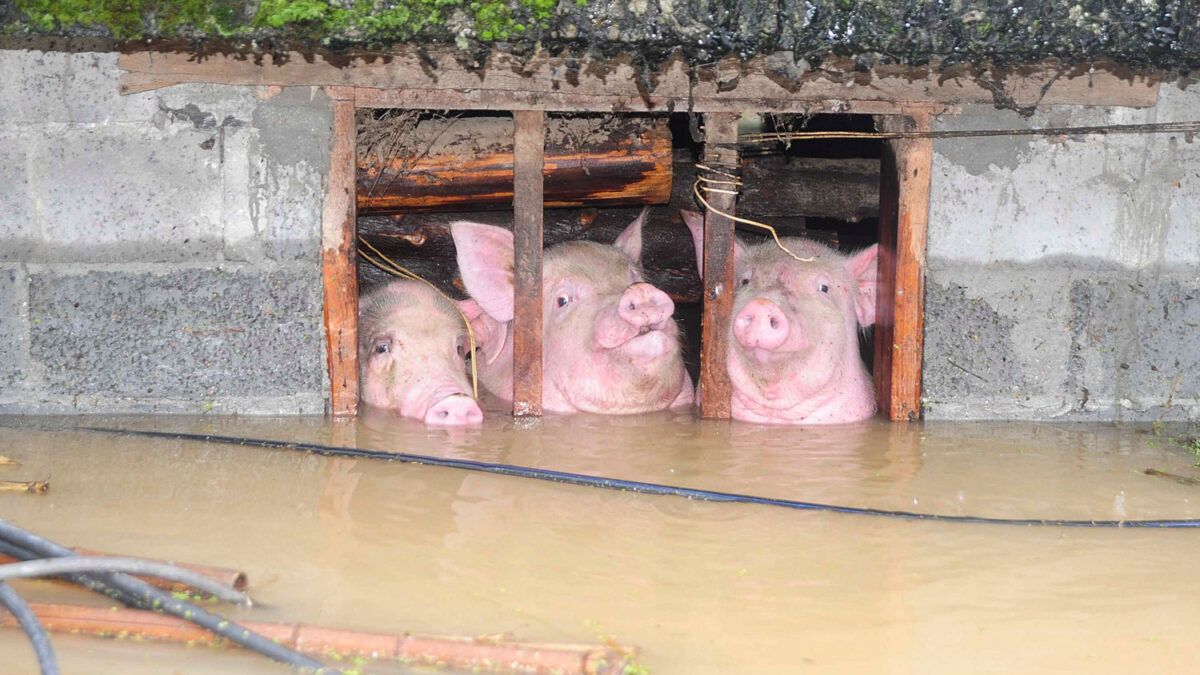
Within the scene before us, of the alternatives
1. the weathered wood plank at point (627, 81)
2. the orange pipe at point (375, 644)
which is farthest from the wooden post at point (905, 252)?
the orange pipe at point (375, 644)

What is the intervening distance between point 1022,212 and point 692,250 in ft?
6.47

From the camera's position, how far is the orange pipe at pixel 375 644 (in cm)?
206

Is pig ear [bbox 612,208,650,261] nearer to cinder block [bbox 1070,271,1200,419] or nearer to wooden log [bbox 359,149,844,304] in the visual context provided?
wooden log [bbox 359,149,844,304]

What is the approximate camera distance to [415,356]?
15.8 ft

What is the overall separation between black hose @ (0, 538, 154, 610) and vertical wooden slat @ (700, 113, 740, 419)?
9.15 ft

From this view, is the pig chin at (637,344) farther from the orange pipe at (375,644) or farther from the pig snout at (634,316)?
the orange pipe at (375,644)

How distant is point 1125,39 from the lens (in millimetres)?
3732

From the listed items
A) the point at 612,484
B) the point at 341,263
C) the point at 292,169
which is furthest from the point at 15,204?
the point at 612,484

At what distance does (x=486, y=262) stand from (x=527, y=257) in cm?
63

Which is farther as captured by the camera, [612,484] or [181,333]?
[181,333]

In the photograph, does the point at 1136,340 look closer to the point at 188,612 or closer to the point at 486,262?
the point at 486,262

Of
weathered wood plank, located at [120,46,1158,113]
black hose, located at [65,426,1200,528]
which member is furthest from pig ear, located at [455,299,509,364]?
black hose, located at [65,426,1200,528]

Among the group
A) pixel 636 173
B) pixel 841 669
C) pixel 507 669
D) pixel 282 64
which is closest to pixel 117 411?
pixel 282 64

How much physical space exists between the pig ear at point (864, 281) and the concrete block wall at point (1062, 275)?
61 cm
